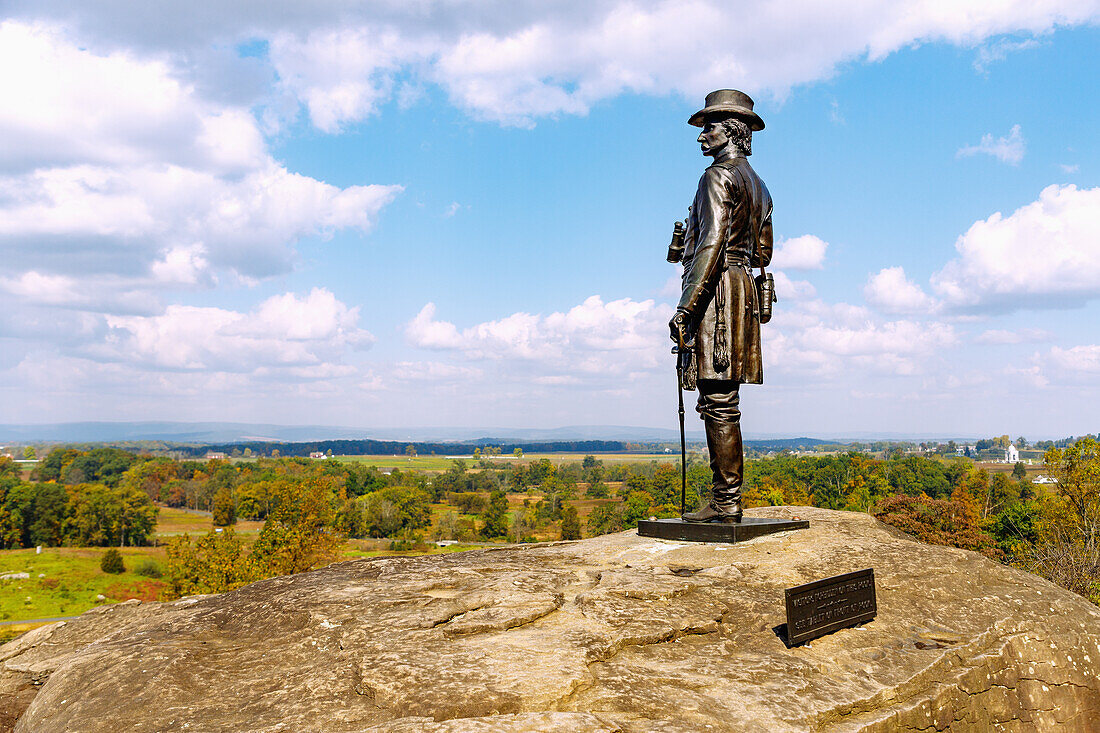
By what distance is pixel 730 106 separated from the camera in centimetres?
784

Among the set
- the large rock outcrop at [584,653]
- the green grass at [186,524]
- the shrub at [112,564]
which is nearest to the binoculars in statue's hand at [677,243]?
the large rock outcrop at [584,653]

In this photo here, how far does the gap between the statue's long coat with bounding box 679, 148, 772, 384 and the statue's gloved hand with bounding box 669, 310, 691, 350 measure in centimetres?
9

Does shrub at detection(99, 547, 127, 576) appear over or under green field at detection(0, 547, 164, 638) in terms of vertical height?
over

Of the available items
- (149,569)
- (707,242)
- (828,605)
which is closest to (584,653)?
(828,605)

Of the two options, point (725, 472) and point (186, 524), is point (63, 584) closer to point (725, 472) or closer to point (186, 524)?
point (186, 524)

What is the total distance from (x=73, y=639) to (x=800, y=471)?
86.3 meters

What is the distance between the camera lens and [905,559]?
253 inches

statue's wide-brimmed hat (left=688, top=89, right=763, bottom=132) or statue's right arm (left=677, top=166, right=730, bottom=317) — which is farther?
statue's wide-brimmed hat (left=688, top=89, right=763, bottom=132)

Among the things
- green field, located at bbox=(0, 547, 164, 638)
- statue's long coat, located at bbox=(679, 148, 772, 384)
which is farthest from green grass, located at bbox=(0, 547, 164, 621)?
statue's long coat, located at bbox=(679, 148, 772, 384)

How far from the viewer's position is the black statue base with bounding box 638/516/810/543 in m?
7.18

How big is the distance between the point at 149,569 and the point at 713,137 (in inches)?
4172

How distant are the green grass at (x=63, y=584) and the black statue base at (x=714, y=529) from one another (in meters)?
87.1

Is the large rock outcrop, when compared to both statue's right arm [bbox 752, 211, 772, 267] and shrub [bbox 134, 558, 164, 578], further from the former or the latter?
shrub [bbox 134, 558, 164, 578]

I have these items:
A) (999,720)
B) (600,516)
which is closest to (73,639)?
(999,720)
